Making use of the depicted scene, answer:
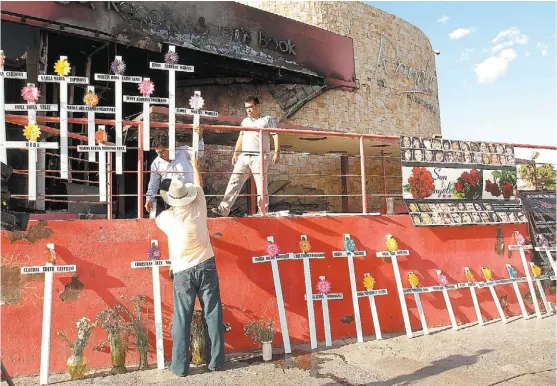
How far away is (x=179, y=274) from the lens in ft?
15.5

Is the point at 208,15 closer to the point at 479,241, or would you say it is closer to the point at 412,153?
the point at 412,153

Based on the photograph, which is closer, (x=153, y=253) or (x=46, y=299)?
(x=46, y=299)

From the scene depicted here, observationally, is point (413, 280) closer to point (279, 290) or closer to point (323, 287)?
point (323, 287)

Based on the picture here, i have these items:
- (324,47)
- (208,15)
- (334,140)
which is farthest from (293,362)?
(324,47)

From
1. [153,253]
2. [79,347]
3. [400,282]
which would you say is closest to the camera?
[79,347]

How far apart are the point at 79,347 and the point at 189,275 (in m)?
1.48

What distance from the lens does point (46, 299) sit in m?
4.73

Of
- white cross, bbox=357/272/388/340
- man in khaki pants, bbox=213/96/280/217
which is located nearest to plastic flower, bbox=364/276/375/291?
white cross, bbox=357/272/388/340

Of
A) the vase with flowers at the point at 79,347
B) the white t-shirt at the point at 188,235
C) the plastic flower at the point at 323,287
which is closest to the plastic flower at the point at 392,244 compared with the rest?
the plastic flower at the point at 323,287

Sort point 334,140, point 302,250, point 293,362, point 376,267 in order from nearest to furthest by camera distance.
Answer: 1. point 293,362
2. point 302,250
3. point 376,267
4. point 334,140

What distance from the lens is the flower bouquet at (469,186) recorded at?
23.7ft

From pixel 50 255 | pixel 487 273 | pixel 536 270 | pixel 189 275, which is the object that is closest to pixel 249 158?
pixel 189 275

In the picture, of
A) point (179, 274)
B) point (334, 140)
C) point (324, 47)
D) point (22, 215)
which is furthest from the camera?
point (324, 47)

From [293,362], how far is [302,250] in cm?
147
